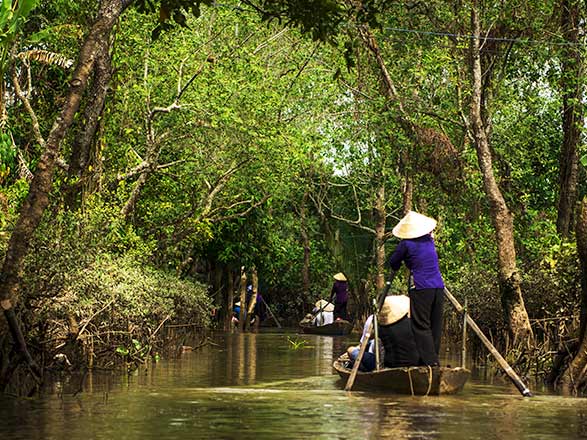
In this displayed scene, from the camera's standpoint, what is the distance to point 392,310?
1533 centimetres

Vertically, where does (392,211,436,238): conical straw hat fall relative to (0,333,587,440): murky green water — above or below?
above

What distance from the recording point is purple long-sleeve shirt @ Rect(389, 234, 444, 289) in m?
15.5

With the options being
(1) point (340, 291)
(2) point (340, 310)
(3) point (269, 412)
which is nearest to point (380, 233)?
(1) point (340, 291)

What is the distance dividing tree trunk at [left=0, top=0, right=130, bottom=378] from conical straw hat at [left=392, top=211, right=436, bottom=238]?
464 centimetres

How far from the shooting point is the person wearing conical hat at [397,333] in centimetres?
1513

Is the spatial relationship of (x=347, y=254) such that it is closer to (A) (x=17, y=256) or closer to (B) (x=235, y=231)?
(B) (x=235, y=231)

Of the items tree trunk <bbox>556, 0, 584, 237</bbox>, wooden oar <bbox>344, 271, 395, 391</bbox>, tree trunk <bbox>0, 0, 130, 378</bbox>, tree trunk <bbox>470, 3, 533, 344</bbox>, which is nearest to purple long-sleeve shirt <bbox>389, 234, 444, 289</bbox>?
wooden oar <bbox>344, 271, 395, 391</bbox>

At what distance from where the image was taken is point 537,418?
12.3 metres

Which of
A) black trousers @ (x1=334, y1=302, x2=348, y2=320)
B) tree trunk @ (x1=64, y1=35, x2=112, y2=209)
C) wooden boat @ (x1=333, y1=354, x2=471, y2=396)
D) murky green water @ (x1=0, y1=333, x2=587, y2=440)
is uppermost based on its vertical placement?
tree trunk @ (x1=64, y1=35, x2=112, y2=209)

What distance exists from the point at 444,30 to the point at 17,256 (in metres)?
14.4

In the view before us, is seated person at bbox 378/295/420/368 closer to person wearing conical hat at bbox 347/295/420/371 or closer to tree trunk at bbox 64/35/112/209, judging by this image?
person wearing conical hat at bbox 347/295/420/371

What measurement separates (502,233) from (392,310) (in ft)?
18.4

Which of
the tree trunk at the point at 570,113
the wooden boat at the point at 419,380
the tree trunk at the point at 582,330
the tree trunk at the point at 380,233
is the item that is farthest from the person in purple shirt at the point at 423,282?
the tree trunk at the point at 380,233

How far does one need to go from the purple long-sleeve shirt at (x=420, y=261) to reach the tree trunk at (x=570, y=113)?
7.59 metres
